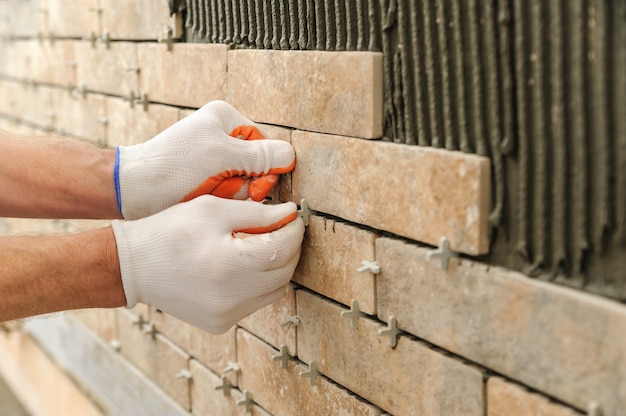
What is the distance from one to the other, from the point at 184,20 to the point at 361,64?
1036 mm

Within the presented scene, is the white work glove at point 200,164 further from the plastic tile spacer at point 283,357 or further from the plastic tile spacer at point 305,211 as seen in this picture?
the plastic tile spacer at point 283,357

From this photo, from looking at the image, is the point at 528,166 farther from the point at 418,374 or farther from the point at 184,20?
the point at 184,20

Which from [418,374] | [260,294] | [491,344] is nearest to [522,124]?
[491,344]

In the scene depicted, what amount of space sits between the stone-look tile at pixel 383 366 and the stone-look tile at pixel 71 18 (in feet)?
5.86

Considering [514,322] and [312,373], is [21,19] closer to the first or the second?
[312,373]

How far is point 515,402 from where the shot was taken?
1.42m

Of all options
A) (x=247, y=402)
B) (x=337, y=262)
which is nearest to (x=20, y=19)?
(x=247, y=402)

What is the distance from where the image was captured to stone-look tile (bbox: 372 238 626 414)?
1238mm

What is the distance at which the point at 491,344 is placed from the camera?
4.79 ft

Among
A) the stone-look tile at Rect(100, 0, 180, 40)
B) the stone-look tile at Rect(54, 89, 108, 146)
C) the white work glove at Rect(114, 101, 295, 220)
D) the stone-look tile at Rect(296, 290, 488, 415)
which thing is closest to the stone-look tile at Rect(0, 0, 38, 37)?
the stone-look tile at Rect(54, 89, 108, 146)

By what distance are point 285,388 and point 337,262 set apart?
486 millimetres

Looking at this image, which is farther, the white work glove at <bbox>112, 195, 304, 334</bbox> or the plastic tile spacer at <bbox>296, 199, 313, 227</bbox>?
the plastic tile spacer at <bbox>296, 199, 313, 227</bbox>

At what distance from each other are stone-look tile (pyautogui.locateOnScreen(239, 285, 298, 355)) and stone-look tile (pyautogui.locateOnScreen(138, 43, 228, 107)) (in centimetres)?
65

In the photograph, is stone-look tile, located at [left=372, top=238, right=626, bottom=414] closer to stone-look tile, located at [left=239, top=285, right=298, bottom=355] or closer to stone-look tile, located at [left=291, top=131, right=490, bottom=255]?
stone-look tile, located at [left=291, top=131, right=490, bottom=255]
